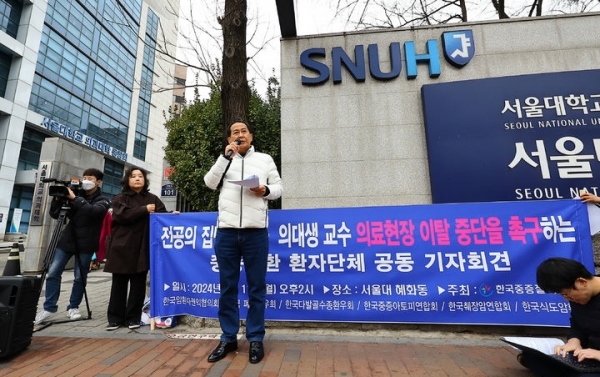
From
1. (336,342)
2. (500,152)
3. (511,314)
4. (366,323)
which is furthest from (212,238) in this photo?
(500,152)

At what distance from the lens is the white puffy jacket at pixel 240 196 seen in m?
2.42

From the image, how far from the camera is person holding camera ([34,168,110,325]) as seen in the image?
3342 millimetres

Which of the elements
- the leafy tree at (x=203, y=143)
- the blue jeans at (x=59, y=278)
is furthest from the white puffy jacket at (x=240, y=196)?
the leafy tree at (x=203, y=143)

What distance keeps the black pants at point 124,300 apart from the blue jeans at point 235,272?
4.13 feet

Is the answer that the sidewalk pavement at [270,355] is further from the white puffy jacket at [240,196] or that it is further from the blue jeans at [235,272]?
the white puffy jacket at [240,196]

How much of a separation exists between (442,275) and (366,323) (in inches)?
34.1

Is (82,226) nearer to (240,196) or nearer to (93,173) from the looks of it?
(93,173)

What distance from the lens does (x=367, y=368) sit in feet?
7.23

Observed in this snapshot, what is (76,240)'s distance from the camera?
11.4ft

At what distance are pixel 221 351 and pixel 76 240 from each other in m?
2.35

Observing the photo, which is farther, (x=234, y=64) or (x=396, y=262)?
(x=234, y=64)

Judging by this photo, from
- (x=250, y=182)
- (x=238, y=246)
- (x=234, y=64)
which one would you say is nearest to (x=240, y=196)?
(x=250, y=182)

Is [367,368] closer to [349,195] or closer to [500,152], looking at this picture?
[349,195]

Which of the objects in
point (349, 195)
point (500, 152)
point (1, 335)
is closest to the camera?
point (1, 335)
